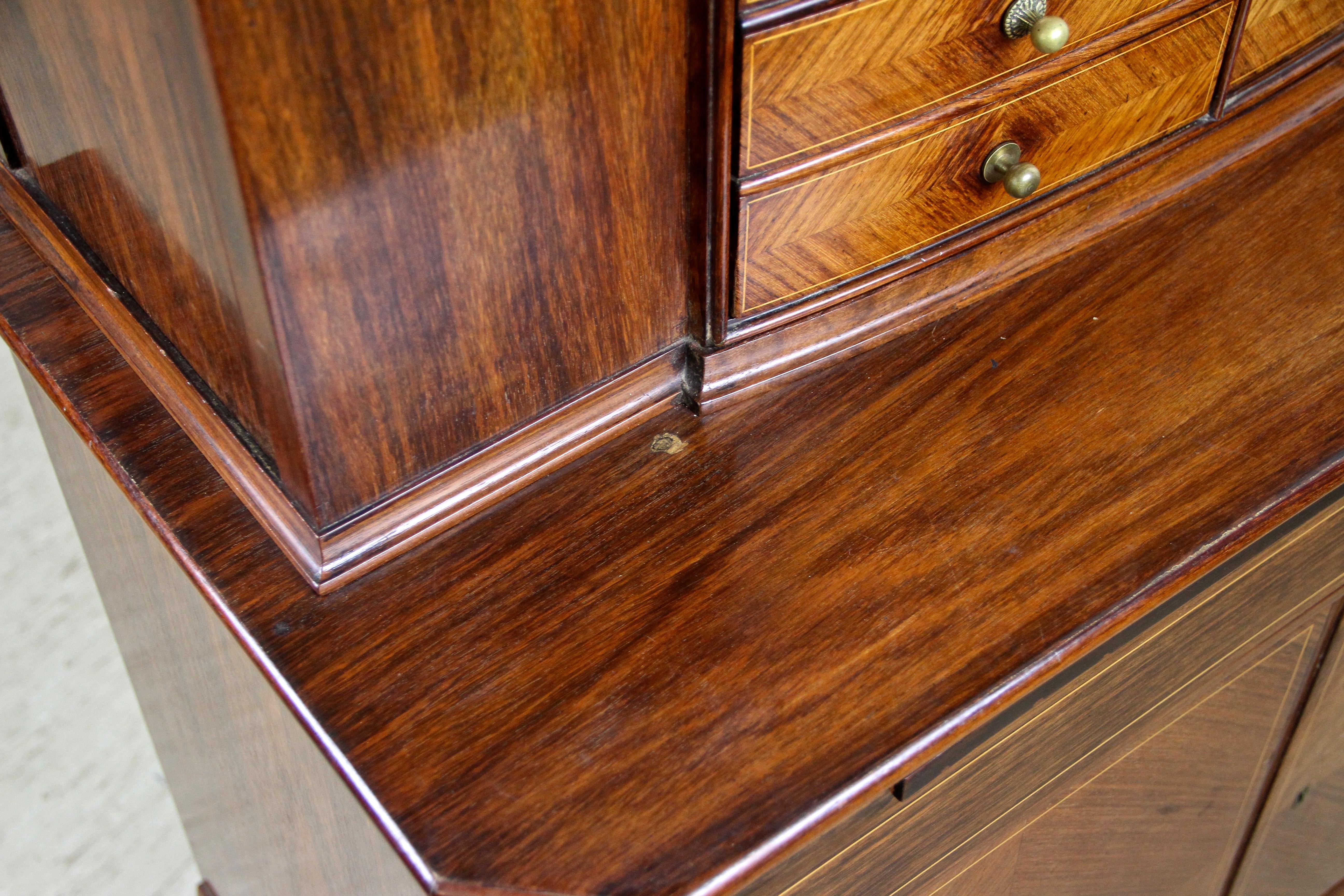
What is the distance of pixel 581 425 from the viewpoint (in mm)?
616

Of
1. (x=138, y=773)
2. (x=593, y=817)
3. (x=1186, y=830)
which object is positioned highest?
(x=593, y=817)

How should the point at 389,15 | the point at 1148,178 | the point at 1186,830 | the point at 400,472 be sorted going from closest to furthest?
the point at 389,15
the point at 400,472
the point at 1148,178
the point at 1186,830

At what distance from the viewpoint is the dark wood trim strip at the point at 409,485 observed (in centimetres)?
56

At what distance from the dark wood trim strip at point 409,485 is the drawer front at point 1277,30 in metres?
0.39

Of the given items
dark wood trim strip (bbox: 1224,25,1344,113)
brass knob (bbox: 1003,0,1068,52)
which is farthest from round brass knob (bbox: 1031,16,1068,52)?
dark wood trim strip (bbox: 1224,25,1344,113)

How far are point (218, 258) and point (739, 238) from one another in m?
0.23

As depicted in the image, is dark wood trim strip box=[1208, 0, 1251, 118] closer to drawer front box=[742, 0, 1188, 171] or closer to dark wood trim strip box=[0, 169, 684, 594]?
drawer front box=[742, 0, 1188, 171]

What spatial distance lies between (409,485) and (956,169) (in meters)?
0.31

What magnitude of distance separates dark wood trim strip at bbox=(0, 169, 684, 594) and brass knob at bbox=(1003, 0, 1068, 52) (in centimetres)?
22

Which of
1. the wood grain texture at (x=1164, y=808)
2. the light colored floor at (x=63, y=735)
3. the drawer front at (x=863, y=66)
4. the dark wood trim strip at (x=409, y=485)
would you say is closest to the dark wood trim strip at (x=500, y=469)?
the dark wood trim strip at (x=409, y=485)

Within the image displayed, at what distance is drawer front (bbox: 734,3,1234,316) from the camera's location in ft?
1.98

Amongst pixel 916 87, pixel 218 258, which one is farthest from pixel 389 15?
pixel 916 87

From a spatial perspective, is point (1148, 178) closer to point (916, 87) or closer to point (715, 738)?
point (916, 87)

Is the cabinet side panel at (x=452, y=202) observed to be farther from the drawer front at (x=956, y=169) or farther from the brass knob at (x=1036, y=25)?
the brass knob at (x=1036, y=25)
